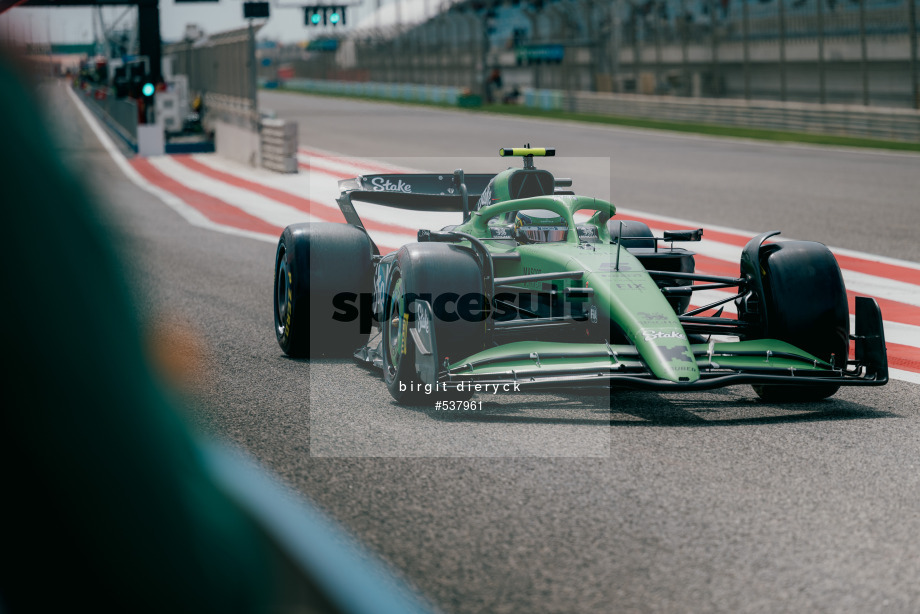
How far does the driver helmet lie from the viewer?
251 inches

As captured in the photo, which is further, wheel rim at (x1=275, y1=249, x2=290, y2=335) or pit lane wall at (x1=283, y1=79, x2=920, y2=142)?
pit lane wall at (x1=283, y1=79, x2=920, y2=142)

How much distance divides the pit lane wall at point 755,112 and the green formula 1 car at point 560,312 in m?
23.1

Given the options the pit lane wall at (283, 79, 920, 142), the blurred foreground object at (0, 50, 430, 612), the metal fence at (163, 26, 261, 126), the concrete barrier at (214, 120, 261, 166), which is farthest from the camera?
the pit lane wall at (283, 79, 920, 142)

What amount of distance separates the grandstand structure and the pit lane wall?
0.49 meters

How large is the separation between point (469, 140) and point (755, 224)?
55.8ft

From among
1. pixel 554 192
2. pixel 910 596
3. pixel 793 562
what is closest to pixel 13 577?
pixel 793 562

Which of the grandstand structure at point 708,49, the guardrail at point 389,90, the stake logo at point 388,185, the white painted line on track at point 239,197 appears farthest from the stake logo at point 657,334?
the guardrail at point 389,90

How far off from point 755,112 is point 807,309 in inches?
1146

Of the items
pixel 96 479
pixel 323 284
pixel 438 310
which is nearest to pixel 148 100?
pixel 323 284

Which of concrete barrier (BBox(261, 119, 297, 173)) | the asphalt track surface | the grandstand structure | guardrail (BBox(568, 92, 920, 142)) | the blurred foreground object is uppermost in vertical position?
the grandstand structure

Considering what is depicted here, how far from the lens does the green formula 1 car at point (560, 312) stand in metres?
5.33

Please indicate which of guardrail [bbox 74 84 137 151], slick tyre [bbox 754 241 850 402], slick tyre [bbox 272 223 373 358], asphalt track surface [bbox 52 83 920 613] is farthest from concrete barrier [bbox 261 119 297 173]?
slick tyre [bbox 754 241 850 402]

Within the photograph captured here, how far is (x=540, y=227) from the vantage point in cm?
640

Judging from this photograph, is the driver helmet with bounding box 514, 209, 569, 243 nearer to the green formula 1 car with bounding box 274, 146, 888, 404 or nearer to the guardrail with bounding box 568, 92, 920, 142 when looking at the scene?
the green formula 1 car with bounding box 274, 146, 888, 404
